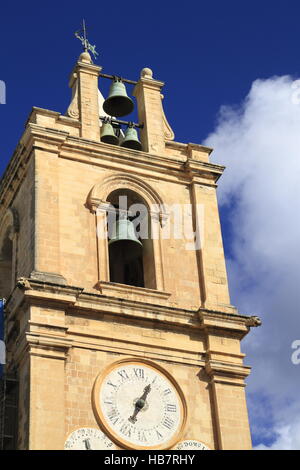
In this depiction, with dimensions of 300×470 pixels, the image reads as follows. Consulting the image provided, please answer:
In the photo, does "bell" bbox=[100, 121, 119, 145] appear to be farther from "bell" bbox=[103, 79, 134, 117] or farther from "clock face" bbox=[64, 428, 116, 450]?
"clock face" bbox=[64, 428, 116, 450]

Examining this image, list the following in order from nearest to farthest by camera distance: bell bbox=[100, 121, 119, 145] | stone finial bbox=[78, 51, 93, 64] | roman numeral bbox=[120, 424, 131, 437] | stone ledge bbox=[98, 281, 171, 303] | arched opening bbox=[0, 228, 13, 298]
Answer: roman numeral bbox=[120, 424, 131, 437] < stone ledge bbox=[98, 281, 171, 303] < arched opening bbox=[0, 228, 13, 298] < bell bbox=[100, 121, 119, 145] < stone finial bbox=[78, 51, 93, 64]

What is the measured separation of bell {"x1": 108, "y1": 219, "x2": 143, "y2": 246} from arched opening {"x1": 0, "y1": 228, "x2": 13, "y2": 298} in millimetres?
3076

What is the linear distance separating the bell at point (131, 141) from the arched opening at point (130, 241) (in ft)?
6.17

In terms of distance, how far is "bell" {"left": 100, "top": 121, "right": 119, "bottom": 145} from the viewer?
31.1 metres

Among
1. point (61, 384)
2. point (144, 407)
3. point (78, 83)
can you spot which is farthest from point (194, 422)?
point (78, 83)

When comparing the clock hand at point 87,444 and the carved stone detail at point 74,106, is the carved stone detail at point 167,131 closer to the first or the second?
the carved stone detail at point 74,106

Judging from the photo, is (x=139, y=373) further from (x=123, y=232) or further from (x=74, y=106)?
(x=74, y=106)

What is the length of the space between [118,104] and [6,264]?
5.41 metres

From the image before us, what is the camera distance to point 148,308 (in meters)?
27.2

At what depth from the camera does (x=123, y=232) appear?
29.1 m

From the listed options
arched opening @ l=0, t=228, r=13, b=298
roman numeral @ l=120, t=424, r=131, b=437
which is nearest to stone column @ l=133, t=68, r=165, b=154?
arched opening @ l=0, t=228, r=13, b=298

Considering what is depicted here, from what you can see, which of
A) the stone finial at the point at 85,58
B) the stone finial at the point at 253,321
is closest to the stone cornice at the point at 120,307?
the stone finial at the point at 253,321
